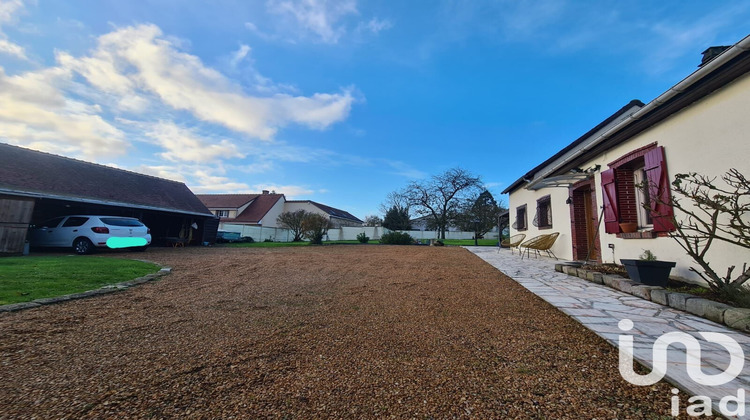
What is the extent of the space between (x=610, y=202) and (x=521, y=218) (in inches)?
261

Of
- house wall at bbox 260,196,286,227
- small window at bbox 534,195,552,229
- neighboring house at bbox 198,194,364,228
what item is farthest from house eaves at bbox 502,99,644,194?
house wall at bbox 260,196,286,227

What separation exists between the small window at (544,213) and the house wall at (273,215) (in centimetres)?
2599

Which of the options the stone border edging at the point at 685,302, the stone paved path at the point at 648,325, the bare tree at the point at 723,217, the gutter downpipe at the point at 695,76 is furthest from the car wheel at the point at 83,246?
the gutter downpipe at the point at 695,76

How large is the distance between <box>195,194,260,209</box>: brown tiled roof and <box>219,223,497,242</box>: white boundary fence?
604 centimetres

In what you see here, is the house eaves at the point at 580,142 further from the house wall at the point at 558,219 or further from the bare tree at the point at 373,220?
the bare tree at the point at 373,220

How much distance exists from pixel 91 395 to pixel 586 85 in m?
12.6

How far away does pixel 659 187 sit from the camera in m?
4.35

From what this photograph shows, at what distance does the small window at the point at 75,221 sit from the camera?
30.6 feet

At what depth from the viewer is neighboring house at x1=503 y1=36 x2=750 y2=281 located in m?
3.34

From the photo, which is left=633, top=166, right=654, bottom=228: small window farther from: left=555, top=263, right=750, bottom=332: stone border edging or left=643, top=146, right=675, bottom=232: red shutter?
left=555, top=263, right=750, bottom=332: stone border edging

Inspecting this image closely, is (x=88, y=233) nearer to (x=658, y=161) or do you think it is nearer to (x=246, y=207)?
(x=658, y=161)

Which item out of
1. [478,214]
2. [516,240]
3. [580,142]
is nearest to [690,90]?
[580,142]

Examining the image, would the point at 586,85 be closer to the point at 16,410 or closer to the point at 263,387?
the point at 263,387

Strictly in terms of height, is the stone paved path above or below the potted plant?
below
